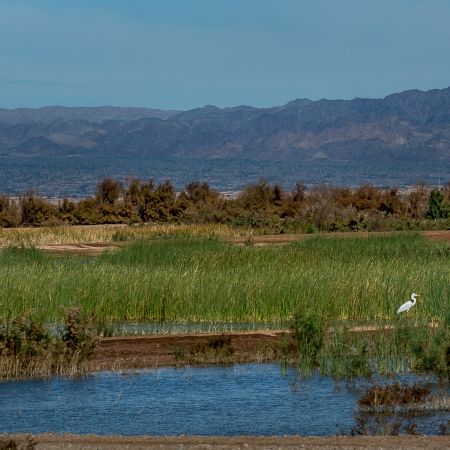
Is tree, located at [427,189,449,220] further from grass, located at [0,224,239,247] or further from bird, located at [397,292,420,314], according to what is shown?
bird, located at [397,292,420,314]

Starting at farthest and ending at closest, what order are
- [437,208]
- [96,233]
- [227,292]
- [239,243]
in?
[437,208] < [96,233] < [239,243] < [227,292]

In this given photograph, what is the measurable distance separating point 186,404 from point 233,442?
3445 mm

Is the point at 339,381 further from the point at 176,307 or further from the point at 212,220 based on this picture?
the point at 212,220

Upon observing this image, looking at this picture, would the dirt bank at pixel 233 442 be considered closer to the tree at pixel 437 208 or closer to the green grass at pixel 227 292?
the green grass at pixel 227 292

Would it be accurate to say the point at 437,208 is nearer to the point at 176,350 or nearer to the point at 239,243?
the point at 239,243

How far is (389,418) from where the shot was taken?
15.3 metres

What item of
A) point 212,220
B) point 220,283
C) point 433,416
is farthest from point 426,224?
point 433,416

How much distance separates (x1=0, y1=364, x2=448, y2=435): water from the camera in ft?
50.2

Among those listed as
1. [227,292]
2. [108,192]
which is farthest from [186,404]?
[108,192]

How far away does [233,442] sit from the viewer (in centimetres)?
1347

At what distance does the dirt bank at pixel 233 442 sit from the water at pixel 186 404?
1096 millimetres

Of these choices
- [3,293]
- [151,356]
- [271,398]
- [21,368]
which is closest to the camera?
[271,398]

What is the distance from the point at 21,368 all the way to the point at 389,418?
628 cm

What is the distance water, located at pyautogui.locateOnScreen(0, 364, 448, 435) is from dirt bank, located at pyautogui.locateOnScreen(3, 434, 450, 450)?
110 cm
